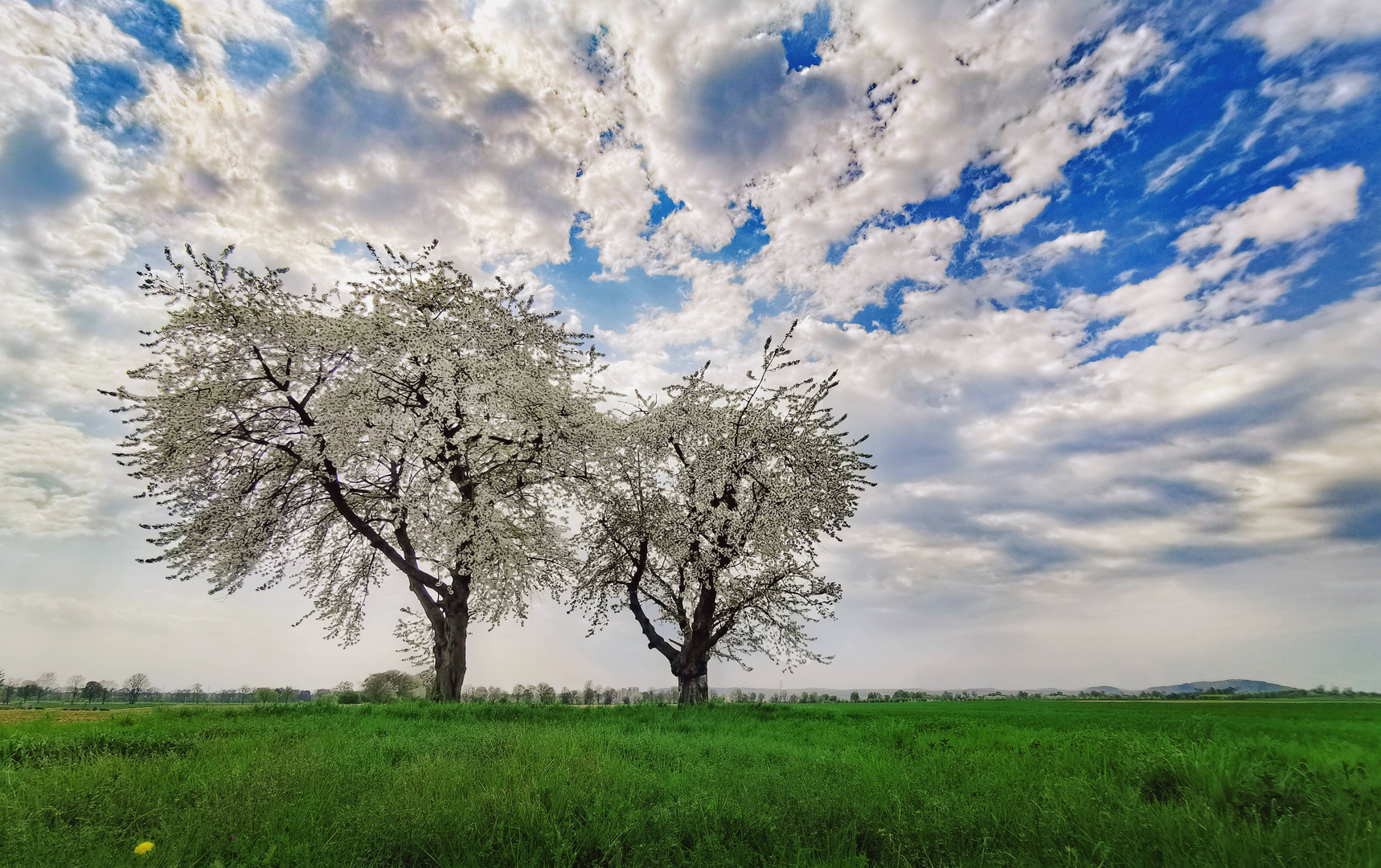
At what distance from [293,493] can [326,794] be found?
19.2 metres

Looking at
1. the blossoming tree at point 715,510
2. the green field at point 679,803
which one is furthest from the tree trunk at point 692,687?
the green field at point 679,803

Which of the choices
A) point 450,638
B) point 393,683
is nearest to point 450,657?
point 450,638

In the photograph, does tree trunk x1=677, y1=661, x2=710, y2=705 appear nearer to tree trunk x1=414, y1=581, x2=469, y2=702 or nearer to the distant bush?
tree trunk x1=414, y1=581, x2=469, y2=702

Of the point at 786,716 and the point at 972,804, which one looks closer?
the point at 972,804

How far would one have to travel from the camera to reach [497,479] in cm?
2138

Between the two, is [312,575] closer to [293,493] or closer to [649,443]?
[293,493]

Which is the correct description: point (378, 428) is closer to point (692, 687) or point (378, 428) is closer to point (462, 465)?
point (462, 465)

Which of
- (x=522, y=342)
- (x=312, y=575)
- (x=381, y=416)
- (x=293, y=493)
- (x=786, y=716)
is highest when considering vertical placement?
(x=522, y=342)

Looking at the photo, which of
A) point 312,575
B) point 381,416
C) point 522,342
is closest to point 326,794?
point 381,416

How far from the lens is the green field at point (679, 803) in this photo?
4.23 meters

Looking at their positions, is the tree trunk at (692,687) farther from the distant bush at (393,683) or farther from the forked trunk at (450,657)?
the distant bush at (393,683)

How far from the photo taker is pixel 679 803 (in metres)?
5.09

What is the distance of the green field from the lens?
423cm

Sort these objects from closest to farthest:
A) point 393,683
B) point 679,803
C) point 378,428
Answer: point 679,803, point 378,428, point 393,683
